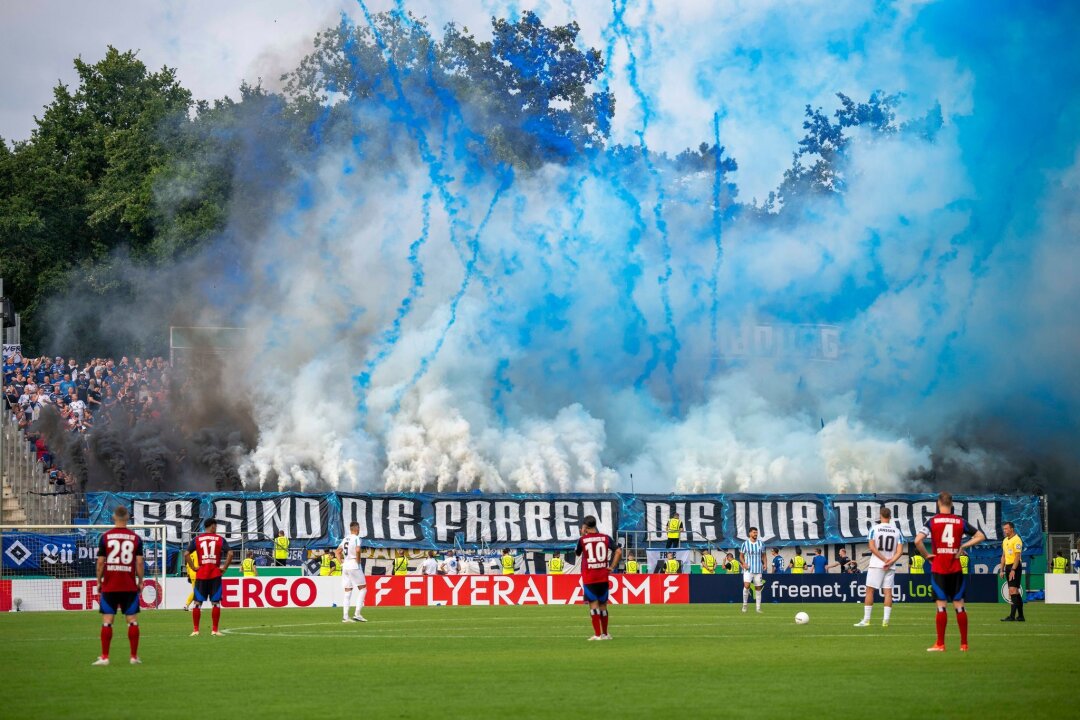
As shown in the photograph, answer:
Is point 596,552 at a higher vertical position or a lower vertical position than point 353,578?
higher

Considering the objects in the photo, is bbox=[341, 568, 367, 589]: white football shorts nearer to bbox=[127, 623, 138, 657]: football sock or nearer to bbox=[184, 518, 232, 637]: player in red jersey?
bbox=[184, 518, 232, 637]: player in red jersey

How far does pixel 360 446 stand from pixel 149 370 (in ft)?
36.8

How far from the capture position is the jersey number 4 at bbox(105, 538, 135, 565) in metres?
21.0

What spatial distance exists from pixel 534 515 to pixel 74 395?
19776 mm

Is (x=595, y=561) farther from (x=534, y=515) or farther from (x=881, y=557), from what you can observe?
(x=534, y=515)

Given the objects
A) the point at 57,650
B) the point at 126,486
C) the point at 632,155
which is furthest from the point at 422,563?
the point at 57,650

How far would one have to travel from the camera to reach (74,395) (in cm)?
5853

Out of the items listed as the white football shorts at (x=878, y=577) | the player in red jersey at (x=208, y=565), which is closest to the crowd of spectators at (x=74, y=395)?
the player in red jersey at (x=208, y=565)

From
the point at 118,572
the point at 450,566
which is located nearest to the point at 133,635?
the point at 118,572

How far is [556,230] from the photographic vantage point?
6669cm

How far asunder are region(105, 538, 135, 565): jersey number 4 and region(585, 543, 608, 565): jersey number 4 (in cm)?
804

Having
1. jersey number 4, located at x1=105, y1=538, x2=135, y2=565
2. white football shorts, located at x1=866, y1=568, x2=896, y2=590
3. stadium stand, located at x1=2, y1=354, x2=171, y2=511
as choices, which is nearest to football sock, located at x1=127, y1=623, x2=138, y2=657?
jersey number 4, located at x1=105, y1=538, x2=135, y2=565

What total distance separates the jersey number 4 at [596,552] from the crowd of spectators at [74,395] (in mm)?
33011

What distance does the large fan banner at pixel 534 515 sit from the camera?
5175 cm
